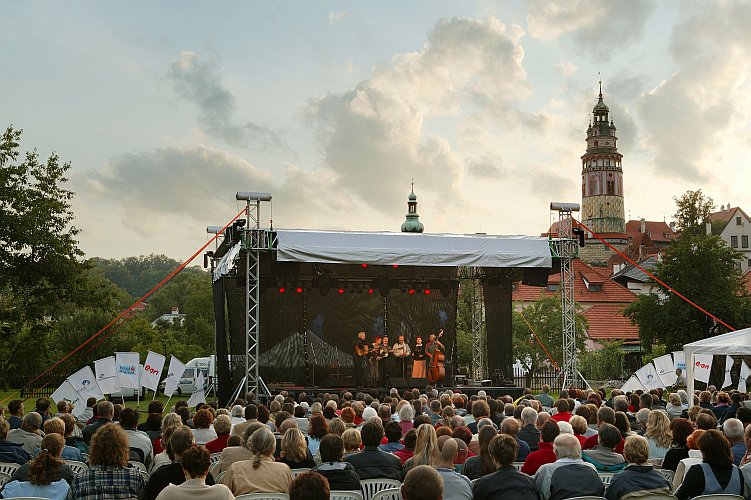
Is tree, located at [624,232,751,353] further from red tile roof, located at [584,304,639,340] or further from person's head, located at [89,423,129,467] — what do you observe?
person's head, located at [89,423,129,467]

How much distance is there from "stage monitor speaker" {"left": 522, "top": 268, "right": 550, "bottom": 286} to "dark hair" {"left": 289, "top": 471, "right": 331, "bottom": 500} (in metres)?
15.9

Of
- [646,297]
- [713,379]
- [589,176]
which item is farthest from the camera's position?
[589,176]

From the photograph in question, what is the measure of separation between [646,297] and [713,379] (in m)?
4.80

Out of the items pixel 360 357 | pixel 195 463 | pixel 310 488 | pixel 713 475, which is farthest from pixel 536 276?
pixel 310 488

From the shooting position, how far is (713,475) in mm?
5484

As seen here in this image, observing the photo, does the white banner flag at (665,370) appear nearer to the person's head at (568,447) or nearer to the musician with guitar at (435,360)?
the musician with guitar at (435,360)

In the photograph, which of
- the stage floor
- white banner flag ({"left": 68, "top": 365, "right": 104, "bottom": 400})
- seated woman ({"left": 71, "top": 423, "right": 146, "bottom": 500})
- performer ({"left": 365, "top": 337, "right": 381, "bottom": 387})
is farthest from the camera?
performer ({"left": 365, "top": 337, "right": 381, "bottom": 387})

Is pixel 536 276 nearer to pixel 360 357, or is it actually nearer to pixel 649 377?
pixel 360 357

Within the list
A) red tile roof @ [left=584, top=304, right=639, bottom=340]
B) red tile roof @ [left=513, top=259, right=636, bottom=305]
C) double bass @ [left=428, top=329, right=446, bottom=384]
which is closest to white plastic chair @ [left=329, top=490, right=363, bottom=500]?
double bass @ [left=428, top=329, right=446, bottom=384]

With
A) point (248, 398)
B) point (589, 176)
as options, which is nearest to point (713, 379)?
point (248, 398)

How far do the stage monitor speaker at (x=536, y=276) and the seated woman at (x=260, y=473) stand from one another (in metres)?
14.7

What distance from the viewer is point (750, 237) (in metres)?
72.9

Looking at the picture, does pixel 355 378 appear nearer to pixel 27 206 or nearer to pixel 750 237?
pixel 27 206

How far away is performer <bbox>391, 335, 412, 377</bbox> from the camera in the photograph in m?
Result: 20.5
